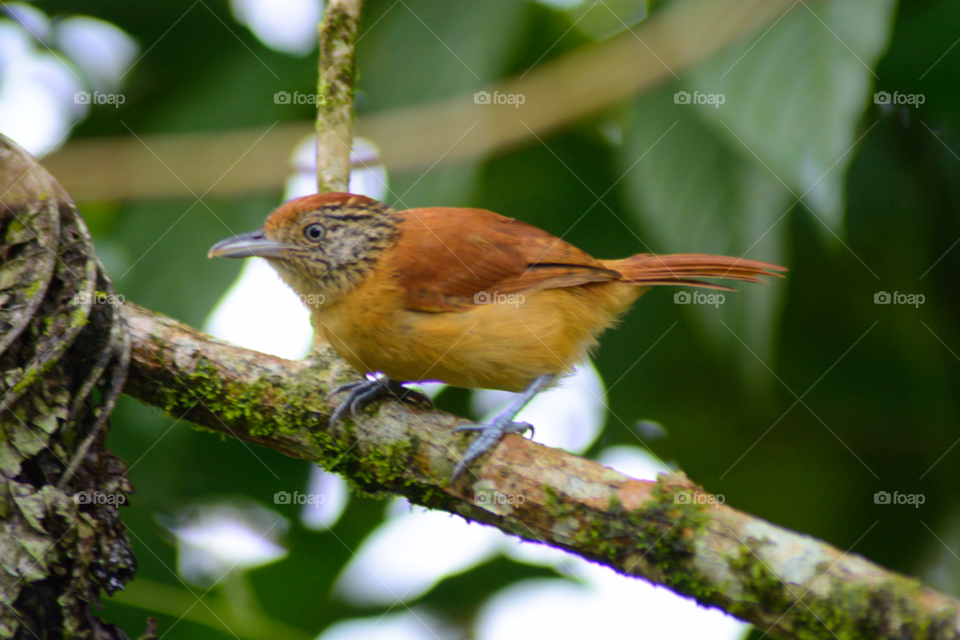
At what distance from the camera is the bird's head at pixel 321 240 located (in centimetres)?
318

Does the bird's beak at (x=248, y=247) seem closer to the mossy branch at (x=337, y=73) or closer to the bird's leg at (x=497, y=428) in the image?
the mossy branch at (x=337, y=73)

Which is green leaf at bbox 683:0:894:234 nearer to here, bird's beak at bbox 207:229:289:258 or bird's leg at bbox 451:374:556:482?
bird's leg at bbox 451:374:556:482

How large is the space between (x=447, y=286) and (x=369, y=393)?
53cm

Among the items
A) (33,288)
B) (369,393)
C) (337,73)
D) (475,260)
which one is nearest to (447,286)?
(475,260)

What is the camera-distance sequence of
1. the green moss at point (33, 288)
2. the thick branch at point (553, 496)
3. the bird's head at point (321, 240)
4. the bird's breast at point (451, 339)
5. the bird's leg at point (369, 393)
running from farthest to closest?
the bird's head at point (321, 240)
the bird's breast at point (451, 339)
the bird's leg at point (369, 393)
the green moss at point (33, 288)
the thick branch at point (553, 496)

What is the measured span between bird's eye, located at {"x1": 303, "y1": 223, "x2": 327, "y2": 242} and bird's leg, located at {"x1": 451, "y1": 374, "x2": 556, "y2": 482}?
1.06 m

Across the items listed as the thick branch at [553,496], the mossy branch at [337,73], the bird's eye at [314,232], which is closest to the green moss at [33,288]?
the thick branch at [553,496]

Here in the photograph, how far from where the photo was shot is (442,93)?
128 inches

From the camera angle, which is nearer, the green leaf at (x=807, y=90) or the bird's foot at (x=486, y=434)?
the green leaf at (x=807, y=90)

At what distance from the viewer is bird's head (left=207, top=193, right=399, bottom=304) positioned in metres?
3.18

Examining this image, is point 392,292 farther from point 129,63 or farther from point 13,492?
point 129,63

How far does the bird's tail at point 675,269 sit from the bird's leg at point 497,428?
68cm

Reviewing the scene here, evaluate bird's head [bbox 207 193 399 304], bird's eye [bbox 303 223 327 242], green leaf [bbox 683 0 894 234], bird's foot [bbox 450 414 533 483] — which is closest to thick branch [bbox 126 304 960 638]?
bird's foot [bbox 450 414 533 483]

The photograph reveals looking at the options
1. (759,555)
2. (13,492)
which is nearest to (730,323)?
(759,555)
